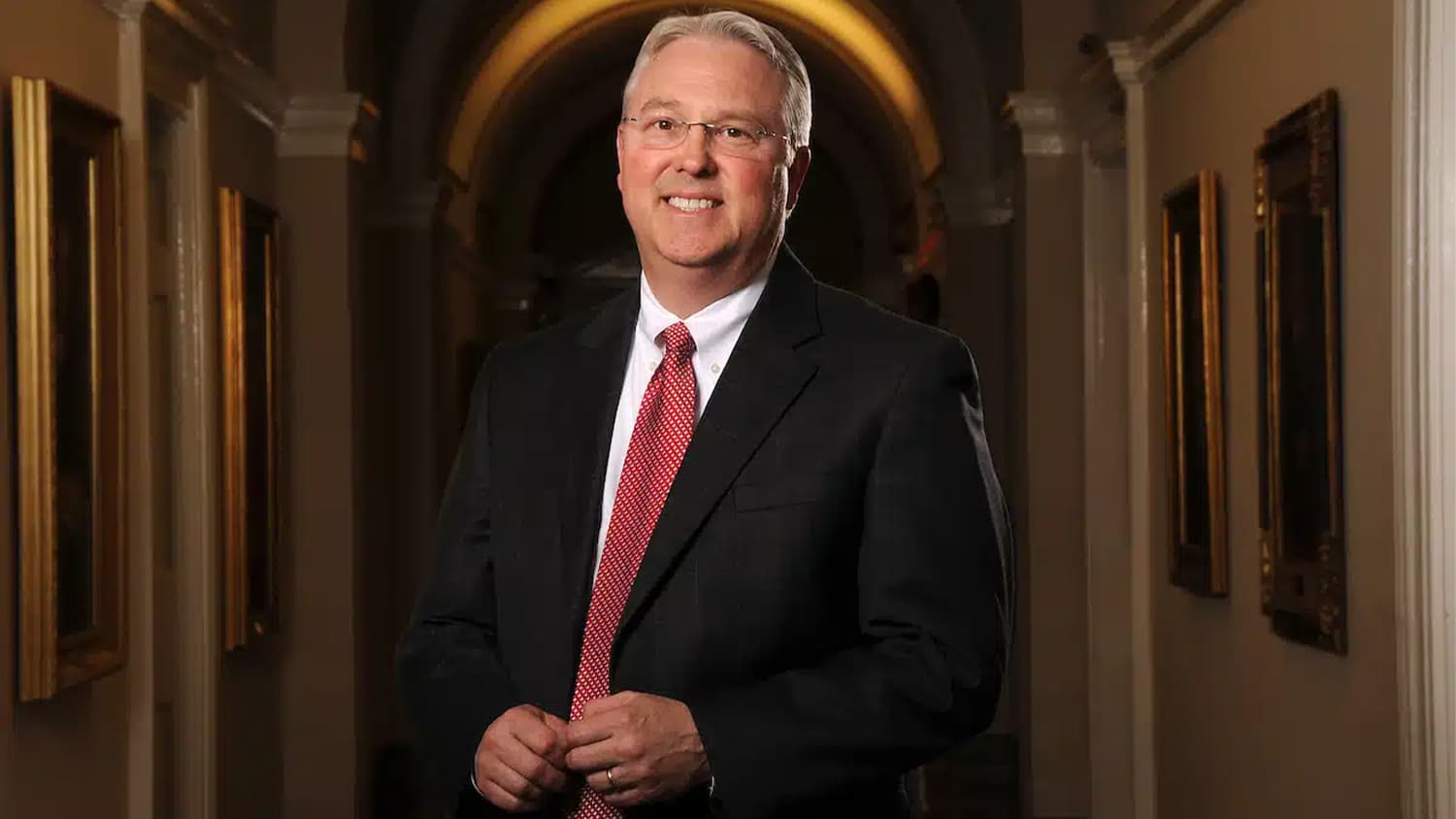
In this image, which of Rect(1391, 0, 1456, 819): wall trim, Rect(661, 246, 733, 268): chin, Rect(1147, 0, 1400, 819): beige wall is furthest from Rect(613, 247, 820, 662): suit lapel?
Rect(1147, 0, 1400, 819): beige wall

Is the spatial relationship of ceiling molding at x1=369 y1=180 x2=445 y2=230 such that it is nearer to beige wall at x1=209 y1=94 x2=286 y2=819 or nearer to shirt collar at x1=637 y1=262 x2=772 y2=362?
beige wall at x1=209 y1=94 x2=286 y2=819

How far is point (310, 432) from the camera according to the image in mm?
8375

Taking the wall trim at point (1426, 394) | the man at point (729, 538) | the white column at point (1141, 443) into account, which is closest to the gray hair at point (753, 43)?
the man at point (729, 538)

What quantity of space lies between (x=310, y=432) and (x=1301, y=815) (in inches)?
194

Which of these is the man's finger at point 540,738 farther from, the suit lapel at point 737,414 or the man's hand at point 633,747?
the suit lapel at point 737,414

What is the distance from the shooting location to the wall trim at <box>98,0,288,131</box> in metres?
5.79

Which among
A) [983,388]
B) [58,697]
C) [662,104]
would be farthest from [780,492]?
[983,388]

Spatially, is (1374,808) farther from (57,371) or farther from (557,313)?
(557,313)

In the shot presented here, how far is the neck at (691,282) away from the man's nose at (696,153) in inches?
5.4

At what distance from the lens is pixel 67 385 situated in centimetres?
493

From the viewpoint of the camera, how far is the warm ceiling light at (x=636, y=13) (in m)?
13.3

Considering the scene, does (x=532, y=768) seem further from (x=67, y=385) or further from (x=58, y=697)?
(x=58, y=697)

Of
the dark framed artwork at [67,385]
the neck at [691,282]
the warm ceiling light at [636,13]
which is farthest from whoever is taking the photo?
the warm ceiling light at [636,13]

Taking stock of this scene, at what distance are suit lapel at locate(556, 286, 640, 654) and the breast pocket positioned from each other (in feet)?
0.75
